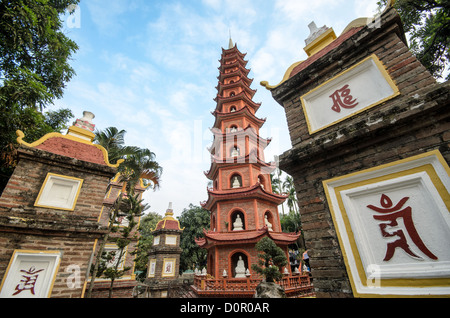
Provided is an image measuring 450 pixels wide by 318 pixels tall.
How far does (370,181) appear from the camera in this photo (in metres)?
2.49

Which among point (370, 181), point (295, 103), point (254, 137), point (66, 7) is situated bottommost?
point (370, 181)

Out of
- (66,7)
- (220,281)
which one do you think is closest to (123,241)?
(220,281)

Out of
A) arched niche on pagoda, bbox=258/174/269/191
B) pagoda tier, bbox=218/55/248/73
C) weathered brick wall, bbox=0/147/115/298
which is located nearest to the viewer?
weathered brick wall, bbox=0/147/115/298

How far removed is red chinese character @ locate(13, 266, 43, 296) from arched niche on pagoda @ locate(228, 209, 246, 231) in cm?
934

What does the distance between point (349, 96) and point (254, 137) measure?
1258cm

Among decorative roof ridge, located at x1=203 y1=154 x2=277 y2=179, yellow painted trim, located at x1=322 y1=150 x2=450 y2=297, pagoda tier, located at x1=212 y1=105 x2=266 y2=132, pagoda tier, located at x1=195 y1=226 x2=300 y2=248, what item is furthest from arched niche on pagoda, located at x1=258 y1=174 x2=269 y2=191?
yellow painted trim, located at x1=322 y1=150 x2=450 y2=297

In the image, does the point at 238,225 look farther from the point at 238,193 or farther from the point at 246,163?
the point at 246,163

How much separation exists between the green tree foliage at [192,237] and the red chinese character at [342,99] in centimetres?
2202

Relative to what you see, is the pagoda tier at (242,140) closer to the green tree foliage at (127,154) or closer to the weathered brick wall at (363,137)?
the green tree foliage at (127,154)

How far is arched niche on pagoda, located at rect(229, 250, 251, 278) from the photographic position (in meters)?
11.1

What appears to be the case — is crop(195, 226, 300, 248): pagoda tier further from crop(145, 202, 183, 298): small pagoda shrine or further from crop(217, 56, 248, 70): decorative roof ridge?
crop(217, 56, 248, 70): decorative roof ridge

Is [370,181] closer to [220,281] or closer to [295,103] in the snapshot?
[295,103]

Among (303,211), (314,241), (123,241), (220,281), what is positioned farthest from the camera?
(220,281)

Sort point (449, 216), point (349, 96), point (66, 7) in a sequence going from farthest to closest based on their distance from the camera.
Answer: point (66, 7)
point (349, 96)
point (449, 216)
